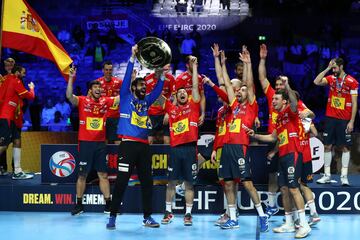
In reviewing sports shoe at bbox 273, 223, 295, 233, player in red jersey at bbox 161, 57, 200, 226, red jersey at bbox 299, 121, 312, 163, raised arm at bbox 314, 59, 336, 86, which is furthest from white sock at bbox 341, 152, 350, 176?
player in red jersey at bbox 161, 57, 200, 226

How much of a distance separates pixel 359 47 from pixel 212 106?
132 inches

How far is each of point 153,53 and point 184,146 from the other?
4.65 ft

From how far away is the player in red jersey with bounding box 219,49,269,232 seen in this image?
8695mm

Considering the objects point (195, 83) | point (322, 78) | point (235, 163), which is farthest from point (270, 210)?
point (322, 78)

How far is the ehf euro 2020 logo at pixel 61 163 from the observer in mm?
9852

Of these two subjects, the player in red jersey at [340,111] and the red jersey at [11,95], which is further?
the red jersey at [11,95]

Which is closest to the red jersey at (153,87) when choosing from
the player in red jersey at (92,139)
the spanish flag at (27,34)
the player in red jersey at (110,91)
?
the player in red jersey at (110,91)

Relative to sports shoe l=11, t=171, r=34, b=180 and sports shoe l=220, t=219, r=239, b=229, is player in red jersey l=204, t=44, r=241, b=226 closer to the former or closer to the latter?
sports shoe l=220, t=219, r=239, b=229

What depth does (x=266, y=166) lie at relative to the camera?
9734 mm

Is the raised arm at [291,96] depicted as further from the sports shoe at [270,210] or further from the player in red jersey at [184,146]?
the sports shoe at [270,210]

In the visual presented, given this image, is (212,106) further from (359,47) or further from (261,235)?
(261,235)

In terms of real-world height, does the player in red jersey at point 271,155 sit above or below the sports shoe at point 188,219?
above

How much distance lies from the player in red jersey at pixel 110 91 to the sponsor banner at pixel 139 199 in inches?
42.5

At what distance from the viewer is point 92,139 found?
31.3 ft
